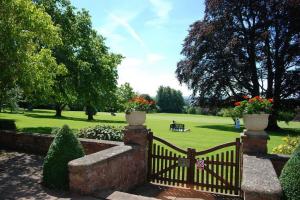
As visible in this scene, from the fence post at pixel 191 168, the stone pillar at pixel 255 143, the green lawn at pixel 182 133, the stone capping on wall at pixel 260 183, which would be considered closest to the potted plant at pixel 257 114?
the stone pillar at pixel 255 143

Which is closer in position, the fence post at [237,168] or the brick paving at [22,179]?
the brick paving at [22,179]

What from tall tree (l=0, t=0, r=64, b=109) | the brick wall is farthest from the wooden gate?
tall tree (l=0, t=0, r=64, b=109)

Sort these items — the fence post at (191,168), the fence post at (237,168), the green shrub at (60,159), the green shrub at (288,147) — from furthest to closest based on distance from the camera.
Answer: the green shrub at (288,147)
the fence post at (191,168)
the fence post at (237,168)
the green shrub at (60,159)

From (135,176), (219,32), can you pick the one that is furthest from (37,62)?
(219,32)

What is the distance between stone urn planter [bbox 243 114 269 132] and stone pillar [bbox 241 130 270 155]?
0.12 m

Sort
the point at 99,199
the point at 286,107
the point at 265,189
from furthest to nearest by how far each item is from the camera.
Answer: the point at 286,107, the point at 99,199, the point at 265,189

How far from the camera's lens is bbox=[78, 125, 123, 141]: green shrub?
41.8ft

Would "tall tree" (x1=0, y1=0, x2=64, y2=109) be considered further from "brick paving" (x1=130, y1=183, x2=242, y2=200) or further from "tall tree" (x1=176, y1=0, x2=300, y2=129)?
"tall tree" (x1=176, y1=0, x2=300, y2=129)

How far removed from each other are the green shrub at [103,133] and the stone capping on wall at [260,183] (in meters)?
6.71

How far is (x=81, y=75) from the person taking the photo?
2058 centimetres

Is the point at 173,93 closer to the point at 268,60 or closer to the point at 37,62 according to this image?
the point at 268,60

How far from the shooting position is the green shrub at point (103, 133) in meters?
12.7

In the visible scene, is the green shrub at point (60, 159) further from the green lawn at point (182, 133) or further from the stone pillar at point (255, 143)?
the green lawn at point (182, 133)

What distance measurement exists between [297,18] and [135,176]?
28784mm
